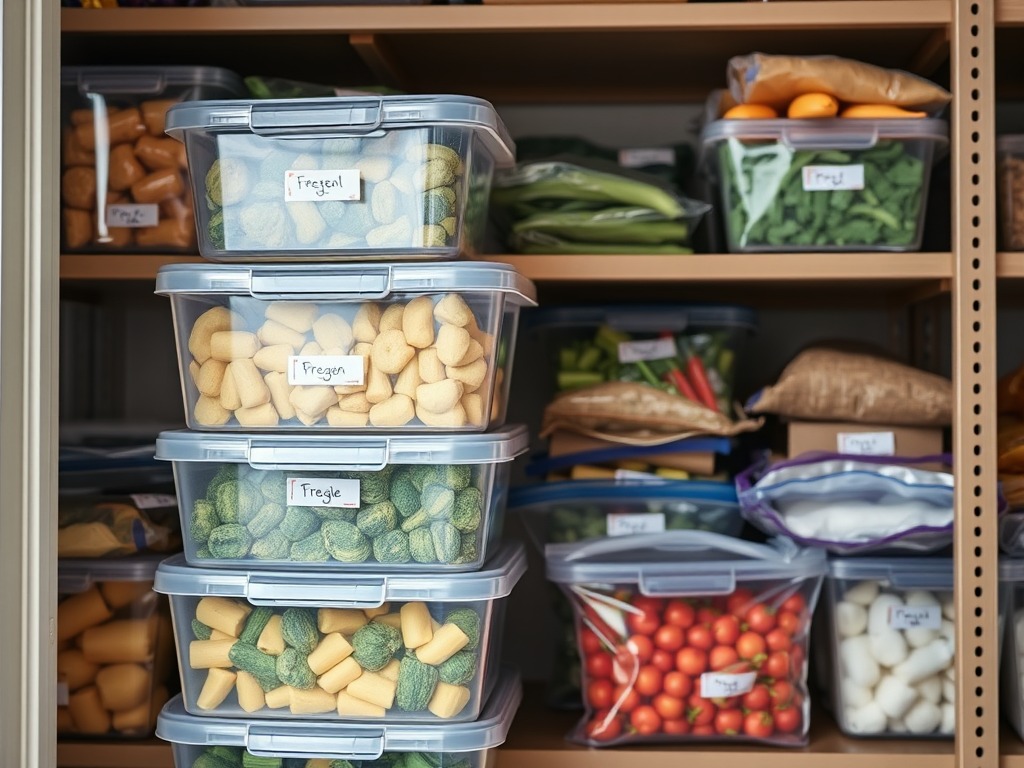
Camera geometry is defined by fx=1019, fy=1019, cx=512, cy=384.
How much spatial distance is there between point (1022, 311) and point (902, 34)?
0.56 metres

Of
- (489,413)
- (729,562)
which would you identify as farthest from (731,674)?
(489,413)

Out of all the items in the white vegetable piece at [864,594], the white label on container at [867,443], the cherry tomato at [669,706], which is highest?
the white label on container at [867,443]

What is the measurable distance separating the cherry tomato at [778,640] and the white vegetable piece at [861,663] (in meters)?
0.09

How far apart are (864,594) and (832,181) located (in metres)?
0.53

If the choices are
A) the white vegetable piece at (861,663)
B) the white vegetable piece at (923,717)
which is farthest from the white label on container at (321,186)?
the white vegetable piece at (923,717)

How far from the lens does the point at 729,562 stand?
1286 mm

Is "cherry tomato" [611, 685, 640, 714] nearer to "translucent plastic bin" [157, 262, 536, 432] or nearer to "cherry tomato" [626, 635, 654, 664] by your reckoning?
"cherry tomato" [626, 635, 654, 664]

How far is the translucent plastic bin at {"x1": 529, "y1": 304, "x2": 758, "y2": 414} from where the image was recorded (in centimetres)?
143

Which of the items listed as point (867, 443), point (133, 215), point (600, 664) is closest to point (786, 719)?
point (600, 664)

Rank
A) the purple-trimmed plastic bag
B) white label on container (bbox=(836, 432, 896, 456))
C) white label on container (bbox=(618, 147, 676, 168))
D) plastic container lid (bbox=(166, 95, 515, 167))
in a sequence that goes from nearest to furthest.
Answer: plastic container lid (bbox=(166, 95, 515, 167))
the purple-trimmed plastic bag
white label on container (bbox=(836, 432, 896, 456))
white label on container (bbox=(618, 147, 676, 168))

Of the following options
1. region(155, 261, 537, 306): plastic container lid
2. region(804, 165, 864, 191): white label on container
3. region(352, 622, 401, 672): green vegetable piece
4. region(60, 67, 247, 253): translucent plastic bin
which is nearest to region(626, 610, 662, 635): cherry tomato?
region(352, 622, 401, 672): green vegetable piece

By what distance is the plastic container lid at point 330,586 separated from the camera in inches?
44.0

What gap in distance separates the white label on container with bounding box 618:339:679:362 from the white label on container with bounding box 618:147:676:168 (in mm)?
276

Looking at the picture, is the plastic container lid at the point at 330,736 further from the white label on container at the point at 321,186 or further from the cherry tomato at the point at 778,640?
the white label on container at the point at 321,186
